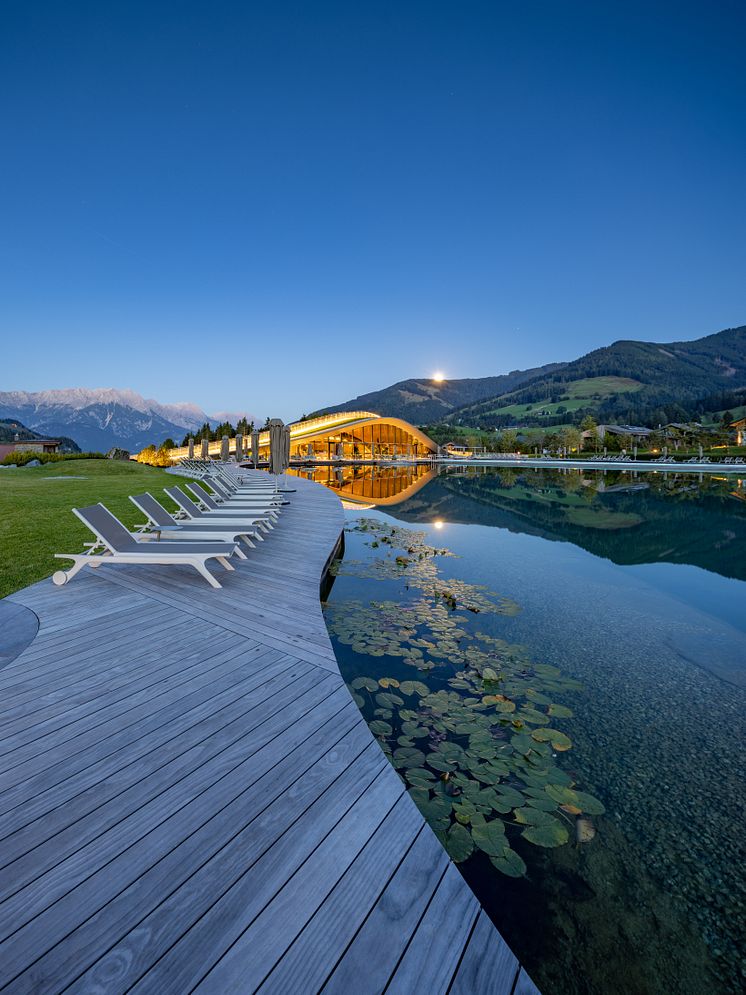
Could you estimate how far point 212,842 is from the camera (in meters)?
1.85

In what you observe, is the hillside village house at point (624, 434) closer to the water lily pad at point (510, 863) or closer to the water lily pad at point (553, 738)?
the water lily pad at point (553, 738)

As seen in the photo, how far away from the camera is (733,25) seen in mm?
33438

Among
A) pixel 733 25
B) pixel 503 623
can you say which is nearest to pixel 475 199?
pixel 733 25

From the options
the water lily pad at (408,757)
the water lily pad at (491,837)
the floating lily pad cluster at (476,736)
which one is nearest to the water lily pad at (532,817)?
the floating lily pad cluster at (476,736)

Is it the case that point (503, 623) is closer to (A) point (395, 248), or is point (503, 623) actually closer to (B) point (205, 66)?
(B) point (205, 66)

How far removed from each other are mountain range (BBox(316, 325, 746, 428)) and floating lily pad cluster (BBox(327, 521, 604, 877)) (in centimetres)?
9563

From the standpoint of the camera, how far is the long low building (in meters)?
55.2

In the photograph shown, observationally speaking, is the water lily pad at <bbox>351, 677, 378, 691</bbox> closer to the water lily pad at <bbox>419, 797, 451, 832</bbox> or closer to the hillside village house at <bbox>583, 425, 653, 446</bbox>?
the water lily pad at <bbox>419, 797, 451, 832</bbox>

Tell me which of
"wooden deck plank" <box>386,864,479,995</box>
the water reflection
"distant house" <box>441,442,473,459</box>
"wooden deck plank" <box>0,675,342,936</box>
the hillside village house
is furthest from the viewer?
"distant house" <box>441,442,473,459</box>

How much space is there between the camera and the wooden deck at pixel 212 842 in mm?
1379

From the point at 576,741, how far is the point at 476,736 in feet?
2.77

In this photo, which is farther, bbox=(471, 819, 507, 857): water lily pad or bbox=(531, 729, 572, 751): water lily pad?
bbox=(531, 729, 572, 751): water lily pad

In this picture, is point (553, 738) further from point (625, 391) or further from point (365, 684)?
point (625, 391)

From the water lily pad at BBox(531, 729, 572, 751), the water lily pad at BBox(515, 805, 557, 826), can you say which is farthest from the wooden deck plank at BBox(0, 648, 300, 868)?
the water lily pad at BBox(531, 729, 572, 751)
